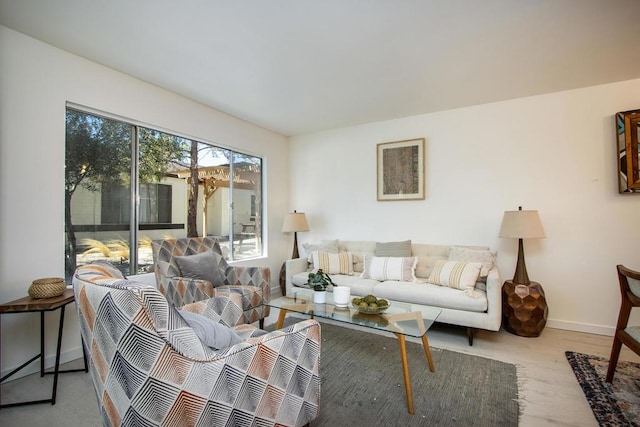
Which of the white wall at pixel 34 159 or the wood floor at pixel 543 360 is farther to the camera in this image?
the white wall at pixel 34 159

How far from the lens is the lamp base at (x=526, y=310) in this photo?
285 centimetres

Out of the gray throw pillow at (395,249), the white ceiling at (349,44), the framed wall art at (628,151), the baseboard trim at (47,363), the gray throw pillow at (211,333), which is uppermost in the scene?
the white ceiling at (349,44)

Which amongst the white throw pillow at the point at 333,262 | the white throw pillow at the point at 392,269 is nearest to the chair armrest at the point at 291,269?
the white throw pillow at the point at 333,262

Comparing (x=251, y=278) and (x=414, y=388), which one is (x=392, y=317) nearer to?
(x=414, y=388)

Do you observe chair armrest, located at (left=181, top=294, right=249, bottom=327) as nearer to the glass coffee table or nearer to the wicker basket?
the glass coffee table

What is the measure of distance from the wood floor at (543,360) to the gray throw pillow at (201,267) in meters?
0.81

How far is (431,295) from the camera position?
9.52 feet

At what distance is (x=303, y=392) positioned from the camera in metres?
1.37

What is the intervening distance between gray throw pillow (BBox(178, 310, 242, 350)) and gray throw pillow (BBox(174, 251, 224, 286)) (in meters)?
1.56

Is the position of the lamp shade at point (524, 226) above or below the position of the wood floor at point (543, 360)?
above

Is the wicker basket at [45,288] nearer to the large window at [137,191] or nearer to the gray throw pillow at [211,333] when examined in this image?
the large window at [137,191]

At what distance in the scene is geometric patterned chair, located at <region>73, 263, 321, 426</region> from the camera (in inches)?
37.5

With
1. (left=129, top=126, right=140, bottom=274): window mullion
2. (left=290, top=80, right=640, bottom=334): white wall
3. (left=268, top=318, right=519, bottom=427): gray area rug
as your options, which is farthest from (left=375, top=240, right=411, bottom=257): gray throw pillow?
(left=129, top=126, right=140, bottom=274): window mullion

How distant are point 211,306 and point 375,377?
48.9 inches
